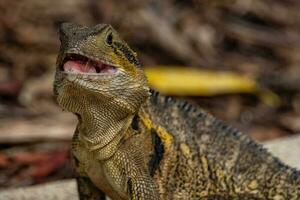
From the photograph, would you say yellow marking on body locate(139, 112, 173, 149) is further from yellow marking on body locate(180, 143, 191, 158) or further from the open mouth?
the open mouth

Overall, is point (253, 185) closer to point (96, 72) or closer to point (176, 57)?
point (96, 72)

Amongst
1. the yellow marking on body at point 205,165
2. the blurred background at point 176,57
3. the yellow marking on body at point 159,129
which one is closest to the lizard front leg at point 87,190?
the yellow marking on body at point 159,129

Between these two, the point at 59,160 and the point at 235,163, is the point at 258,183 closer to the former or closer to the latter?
the point at 235,163

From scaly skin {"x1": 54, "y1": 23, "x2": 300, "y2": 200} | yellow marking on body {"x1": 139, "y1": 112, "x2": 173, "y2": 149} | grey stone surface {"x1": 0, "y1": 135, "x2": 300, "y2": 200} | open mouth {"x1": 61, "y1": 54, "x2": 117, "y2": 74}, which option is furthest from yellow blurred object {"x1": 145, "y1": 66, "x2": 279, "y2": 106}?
open mouth {"x1": 61, "y1": 54, "x2": 117, "y2": 74}

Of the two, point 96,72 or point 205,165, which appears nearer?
point 96,72

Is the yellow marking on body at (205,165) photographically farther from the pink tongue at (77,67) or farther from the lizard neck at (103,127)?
the pink tongue at (77,67)

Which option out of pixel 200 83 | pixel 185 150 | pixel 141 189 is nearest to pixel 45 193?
pixel 185 150
